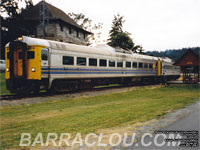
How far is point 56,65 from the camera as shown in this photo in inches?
562

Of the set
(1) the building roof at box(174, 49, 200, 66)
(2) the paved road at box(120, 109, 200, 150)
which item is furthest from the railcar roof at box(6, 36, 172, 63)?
(2) the paved road at box(120, 109, 200, 150)

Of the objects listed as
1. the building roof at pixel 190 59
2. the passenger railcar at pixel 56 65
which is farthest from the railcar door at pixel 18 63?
the building roof at pixel 190 59

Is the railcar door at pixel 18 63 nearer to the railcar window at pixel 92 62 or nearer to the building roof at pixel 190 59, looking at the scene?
the railcar window at pixel 92 62

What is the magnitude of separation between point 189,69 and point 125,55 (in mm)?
11450

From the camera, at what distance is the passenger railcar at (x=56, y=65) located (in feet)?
44.0

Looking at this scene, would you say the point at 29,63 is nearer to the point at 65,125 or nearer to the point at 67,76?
the point at 67,76

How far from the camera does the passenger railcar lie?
13.4 metres

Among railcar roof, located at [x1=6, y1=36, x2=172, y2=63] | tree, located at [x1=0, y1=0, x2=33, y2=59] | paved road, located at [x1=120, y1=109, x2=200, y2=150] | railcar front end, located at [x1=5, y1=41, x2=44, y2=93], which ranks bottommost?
paved road, located at [x1=120, y1=109, x2=200, y2=150]

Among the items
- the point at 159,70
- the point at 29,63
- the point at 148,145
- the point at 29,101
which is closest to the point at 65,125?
the point at 148,145

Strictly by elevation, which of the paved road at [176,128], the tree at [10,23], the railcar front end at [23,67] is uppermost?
the tree at [10,23]

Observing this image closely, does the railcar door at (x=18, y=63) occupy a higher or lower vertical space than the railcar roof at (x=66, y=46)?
lower

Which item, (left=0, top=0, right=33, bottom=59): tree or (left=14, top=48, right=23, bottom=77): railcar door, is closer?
(left=14, top=48, right=23, bottom=77): railcar door

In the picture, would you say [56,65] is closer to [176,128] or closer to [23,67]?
[23,67]

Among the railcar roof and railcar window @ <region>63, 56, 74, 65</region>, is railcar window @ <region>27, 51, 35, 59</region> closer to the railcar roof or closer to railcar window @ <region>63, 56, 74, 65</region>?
the railcar roof
